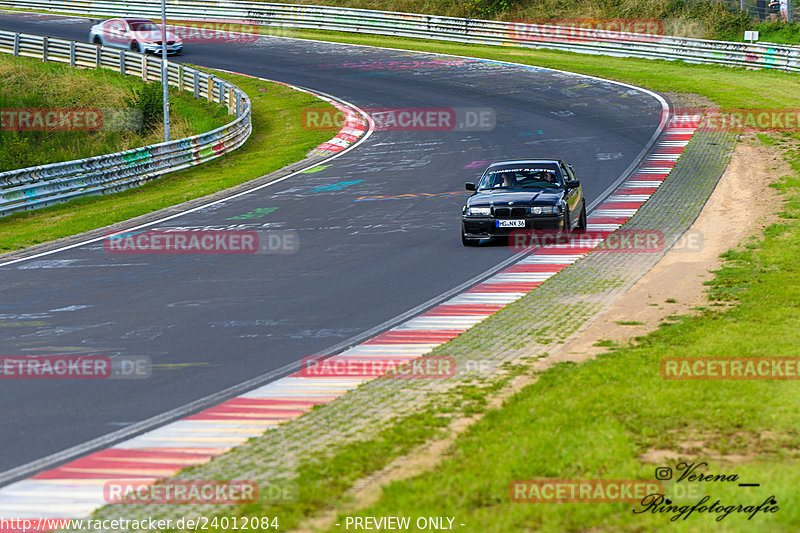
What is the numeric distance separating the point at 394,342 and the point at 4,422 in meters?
4.53

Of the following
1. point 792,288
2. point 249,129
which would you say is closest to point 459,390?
point 792,288

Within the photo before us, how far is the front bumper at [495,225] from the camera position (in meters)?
17.8

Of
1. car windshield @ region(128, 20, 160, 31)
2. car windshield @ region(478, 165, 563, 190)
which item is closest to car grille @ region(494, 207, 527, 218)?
car windshield @ region(478, 165, 563, 190)

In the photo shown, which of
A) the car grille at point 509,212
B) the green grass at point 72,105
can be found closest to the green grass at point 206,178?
the green grass at point 72,105

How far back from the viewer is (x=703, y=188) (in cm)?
2319

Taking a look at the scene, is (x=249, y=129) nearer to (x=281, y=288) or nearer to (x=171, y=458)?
(x=281, y=288)

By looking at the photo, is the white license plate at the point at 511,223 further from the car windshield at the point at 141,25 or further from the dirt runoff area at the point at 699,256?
the car windshield at the point at 141,25

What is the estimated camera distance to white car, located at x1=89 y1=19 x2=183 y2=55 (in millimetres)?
48531

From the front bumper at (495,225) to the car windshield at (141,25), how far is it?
36.2 m

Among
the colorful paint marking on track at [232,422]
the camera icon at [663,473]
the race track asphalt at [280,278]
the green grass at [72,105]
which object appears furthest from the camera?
the green grass at [72,105]

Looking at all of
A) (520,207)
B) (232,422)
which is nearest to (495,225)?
(520,207)

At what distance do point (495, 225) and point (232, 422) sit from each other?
972 cm

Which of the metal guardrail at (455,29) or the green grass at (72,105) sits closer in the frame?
the green grass at (72,105)

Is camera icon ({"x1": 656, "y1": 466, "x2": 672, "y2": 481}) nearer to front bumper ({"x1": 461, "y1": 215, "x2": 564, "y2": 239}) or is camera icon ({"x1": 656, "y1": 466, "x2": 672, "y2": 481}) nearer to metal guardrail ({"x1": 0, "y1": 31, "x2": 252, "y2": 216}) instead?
front bumper ({"x1": 461, "y1": 215, "x2": 564, "y2": 239})
